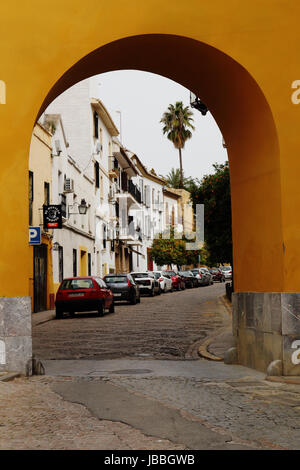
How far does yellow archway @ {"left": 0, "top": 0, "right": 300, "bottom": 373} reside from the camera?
8539 millimetres

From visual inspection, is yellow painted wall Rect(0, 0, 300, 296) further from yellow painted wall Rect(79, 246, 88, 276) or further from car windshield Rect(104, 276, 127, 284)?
yellow painted wall Rect(79, 246, 88, 276)

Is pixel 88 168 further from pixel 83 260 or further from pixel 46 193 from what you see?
pixel 46 193

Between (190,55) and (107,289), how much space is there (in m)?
15.9

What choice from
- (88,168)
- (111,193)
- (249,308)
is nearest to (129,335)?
(249,308)

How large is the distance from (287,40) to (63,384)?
5562 mm

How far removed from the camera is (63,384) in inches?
319

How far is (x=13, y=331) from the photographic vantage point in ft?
27.6

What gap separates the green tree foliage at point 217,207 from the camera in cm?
2317

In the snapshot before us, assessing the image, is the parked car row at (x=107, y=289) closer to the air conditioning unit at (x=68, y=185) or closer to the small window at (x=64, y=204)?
the small window at (x=64, y=204)

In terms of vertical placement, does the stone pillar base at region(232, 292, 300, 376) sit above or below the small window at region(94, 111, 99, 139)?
below

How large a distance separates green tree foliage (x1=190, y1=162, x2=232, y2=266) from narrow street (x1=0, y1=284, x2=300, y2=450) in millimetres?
11442

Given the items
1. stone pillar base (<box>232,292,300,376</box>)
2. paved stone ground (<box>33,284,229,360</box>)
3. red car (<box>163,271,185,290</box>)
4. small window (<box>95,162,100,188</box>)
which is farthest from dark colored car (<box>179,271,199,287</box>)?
stone pillar base (<box>232,292,300,376</box>)

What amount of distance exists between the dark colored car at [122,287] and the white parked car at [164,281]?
10.3m
